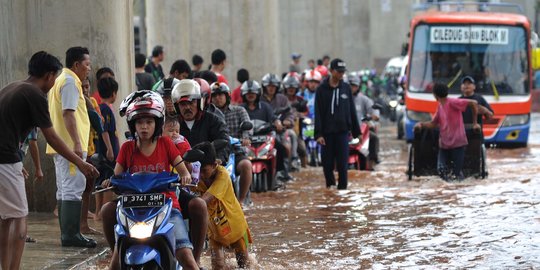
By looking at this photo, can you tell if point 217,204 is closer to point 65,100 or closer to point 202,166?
point 202,166

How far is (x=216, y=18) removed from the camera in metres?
30.7

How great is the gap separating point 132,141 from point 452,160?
981cm

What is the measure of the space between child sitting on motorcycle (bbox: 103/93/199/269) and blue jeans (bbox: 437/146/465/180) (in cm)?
961

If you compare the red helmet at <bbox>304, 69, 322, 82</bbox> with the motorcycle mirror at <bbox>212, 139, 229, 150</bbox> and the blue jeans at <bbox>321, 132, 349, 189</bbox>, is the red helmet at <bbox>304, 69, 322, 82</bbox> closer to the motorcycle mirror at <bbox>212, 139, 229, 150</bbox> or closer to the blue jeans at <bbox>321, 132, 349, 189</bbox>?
the blue jeans at <bbox>321, 132, 349, 189</bbox>

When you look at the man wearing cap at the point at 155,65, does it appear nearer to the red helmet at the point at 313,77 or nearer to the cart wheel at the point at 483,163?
the red helmet at the point at 313,77

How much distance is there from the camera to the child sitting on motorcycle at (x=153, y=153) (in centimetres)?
892

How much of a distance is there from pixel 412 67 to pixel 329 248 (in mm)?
16081

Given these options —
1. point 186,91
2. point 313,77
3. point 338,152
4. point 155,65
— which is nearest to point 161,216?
point 186,91

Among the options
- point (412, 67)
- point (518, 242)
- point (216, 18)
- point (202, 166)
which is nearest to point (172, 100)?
point (202, 166)

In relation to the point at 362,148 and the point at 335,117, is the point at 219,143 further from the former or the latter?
the point at 362,148

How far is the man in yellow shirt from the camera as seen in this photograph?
11508 millimetres

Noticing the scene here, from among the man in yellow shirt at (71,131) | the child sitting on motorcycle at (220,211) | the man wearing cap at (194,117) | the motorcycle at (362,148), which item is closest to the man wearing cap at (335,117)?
the motorcycle at (362,148)

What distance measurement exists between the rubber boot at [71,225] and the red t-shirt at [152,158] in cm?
266

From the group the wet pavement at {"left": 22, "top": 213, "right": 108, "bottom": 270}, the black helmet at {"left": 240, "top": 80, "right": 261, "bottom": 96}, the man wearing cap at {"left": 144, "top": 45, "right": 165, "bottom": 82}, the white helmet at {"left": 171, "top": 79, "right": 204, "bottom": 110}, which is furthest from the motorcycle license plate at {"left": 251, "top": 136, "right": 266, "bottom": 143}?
the white helmet at {"left": 171, "top": 79, "right": 204, "bottom": 110}
